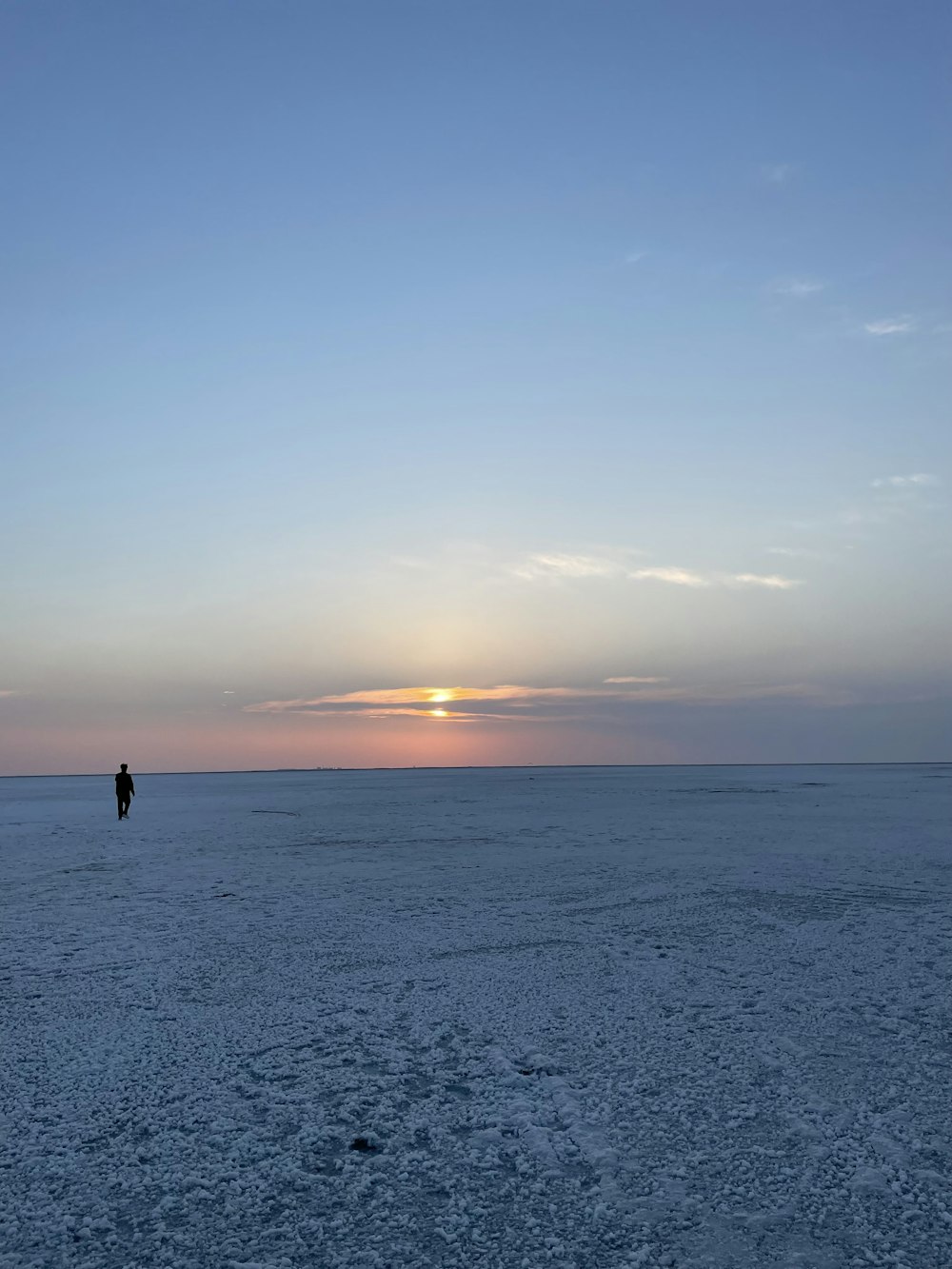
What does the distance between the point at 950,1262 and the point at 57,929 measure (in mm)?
8532

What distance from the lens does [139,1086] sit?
4.67 metres

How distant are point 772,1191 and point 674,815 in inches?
827

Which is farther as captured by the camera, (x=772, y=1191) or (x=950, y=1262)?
(x=772, y=1191)

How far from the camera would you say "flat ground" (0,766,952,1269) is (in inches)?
129

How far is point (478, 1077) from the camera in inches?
190

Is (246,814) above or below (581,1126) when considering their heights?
below

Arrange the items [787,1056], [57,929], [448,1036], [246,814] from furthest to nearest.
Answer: [246,814] < [57,929] < [448,1036] < [787,1056]

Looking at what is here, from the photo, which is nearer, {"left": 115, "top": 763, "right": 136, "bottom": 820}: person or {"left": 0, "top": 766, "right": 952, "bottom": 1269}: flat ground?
{"left": 0, "top": 766, "right": 952, "bottom": 1269}: flat ground

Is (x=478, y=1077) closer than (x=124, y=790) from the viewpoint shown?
Yes

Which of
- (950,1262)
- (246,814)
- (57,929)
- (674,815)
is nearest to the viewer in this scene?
(950,1262)

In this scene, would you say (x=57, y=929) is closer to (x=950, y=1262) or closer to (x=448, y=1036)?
(x=448, y=1036)

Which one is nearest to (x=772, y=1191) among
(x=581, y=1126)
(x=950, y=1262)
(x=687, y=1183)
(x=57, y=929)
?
(x=687, y=1183)

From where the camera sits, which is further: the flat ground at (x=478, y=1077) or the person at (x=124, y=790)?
the person at (x=124, y=790)

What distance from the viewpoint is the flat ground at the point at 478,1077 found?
10.8 ft
